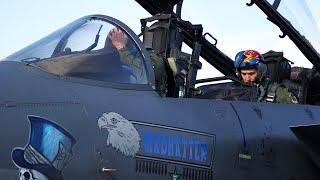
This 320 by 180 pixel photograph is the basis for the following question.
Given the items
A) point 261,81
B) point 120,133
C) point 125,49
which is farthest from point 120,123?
point 261,81

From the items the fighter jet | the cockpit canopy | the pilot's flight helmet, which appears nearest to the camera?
the fighter jet

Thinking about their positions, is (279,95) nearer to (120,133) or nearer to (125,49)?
(125,49)

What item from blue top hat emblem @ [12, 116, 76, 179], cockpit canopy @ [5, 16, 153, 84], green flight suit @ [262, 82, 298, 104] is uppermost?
cockpit canopy @ [5, 16, 153, 84]

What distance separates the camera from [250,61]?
25.9 ft

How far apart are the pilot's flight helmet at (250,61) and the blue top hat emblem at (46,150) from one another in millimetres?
3908

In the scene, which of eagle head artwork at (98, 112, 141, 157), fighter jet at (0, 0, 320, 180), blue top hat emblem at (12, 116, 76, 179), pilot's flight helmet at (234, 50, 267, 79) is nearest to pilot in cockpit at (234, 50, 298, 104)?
pilot's flight helmet at (234, 50, 267, 79)

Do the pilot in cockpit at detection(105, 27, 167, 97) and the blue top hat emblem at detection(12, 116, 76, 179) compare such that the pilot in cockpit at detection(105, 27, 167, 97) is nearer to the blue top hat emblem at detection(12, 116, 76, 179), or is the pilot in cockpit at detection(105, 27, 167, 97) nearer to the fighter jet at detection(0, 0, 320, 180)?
the fighter jet at detection(0, 0, 320, 180)

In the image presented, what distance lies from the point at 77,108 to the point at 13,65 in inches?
31.6

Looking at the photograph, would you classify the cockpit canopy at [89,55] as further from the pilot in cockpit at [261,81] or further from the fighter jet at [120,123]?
the pilot in cockpit at [261,81]

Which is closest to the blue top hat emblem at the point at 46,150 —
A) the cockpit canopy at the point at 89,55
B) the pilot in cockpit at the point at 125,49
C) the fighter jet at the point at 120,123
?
the fighter jet at the point at 120,123

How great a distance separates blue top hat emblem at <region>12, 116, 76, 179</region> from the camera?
429 cm

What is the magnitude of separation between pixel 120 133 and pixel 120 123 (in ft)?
0.31

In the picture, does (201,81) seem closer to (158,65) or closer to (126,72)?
(158,65)

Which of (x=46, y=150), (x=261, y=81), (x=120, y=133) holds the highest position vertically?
(x=261, y=81)
